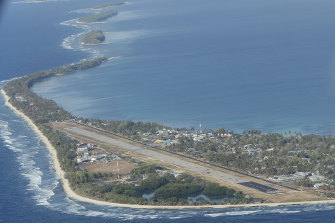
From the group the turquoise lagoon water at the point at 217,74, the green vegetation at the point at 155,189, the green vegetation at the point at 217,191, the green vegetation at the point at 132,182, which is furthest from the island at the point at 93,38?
the green vegetation at the point at 217,191

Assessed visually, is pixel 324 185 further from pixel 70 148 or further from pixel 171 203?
pixel 70 148

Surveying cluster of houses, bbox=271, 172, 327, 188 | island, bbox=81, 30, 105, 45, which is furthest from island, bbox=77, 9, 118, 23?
cluster of houses, bbox=271, 172, 327, 188

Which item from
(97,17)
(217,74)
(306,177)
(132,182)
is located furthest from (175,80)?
(97,17)

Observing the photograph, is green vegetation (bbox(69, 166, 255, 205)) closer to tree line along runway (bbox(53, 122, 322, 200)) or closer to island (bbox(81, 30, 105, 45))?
tree line along runway (bbox(53, 122, 322, 200))

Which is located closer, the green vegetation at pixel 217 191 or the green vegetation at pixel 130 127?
the green vegetation at pixel 217 191

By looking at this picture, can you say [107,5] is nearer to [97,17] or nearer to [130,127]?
[97,17]

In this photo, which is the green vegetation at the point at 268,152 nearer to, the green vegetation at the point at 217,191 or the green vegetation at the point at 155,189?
the green vegetation at the point at 217,191

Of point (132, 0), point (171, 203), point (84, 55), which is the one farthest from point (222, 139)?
point (132, 0)
